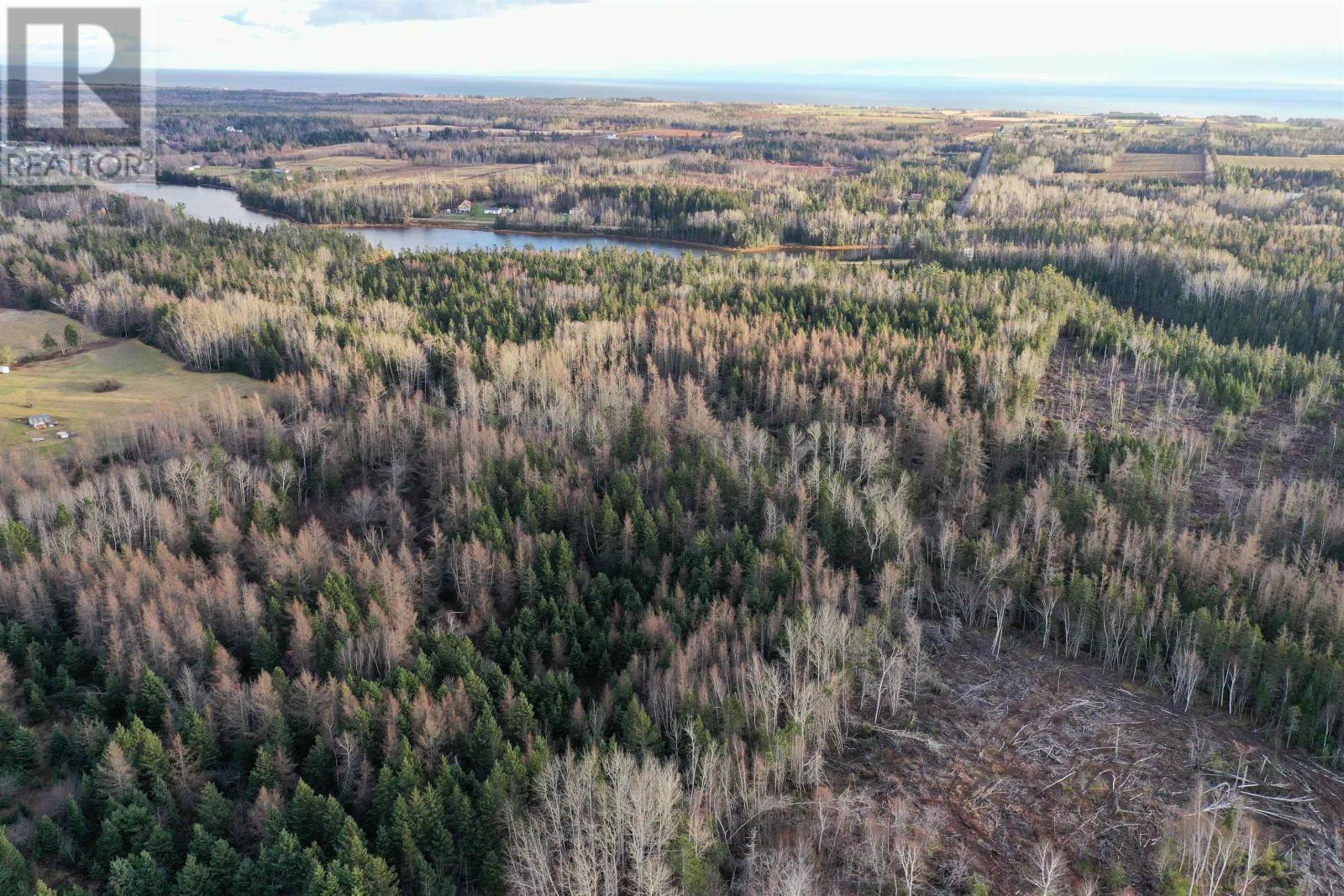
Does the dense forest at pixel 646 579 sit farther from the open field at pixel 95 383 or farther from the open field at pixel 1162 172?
the open field at pixel 1162 172

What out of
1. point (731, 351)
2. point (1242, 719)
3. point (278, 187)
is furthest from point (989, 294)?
point (278, 187)

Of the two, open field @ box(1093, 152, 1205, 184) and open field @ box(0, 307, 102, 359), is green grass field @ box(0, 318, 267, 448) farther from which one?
open field @ box(1093, 152, 1205, 184)

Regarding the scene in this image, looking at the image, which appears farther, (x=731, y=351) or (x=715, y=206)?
(x=715, y=206)

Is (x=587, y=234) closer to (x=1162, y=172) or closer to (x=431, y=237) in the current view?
(x=431, y=237)

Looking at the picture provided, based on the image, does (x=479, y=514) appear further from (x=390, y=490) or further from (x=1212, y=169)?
(x=1212, y=169)

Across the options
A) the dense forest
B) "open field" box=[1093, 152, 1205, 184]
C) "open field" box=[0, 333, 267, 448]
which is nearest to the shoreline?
the dense forest

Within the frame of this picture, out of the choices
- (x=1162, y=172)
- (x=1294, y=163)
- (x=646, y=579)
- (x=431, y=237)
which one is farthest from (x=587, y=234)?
(x=1294, y=163)

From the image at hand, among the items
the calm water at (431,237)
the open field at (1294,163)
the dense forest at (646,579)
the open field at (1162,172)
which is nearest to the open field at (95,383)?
the dense forest at (646,579)
